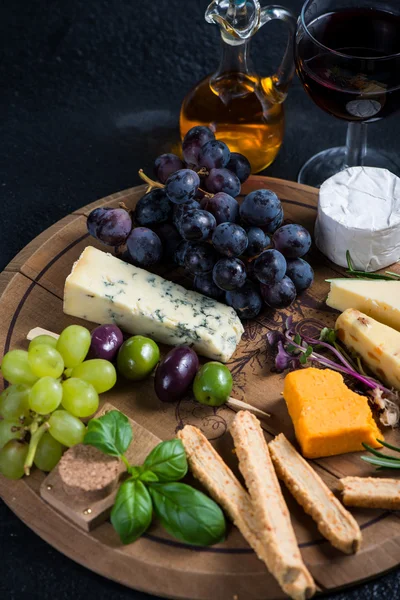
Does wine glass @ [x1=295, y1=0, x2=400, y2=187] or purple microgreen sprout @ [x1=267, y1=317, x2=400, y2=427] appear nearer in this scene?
purple microgreen sprout @ [x1=267, y1=317, x2=400, y2=427]

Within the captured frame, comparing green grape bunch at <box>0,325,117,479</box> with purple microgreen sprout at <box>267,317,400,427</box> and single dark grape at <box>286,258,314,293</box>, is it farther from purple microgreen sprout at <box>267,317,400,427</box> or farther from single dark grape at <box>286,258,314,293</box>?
single dark grape at <box>286,258,314,293</box>

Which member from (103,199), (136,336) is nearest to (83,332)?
(136,336)

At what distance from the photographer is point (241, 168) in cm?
204

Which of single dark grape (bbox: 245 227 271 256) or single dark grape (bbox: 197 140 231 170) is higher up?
single dark grape (bbox: 197 140 231 170)

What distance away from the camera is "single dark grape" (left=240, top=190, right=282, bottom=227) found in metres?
1.85

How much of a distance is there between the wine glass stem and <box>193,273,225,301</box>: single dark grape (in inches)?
25.7

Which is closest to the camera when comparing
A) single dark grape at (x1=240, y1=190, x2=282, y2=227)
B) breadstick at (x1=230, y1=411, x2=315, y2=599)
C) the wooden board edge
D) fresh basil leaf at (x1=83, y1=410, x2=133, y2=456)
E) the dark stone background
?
breadstick at (x1=230, y1=411, x2=315, y2=599)

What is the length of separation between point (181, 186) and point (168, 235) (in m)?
0.17

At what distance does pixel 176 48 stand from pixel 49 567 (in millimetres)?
1840

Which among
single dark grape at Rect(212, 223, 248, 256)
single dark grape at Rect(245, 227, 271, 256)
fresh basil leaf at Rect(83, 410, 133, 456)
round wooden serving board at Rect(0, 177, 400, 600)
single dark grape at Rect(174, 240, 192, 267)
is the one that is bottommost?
round wooden serving board at Rect(0, 177, 400, 600)

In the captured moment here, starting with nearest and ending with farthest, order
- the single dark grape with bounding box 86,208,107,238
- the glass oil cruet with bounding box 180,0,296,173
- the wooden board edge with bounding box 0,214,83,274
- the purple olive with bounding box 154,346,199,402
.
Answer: the purple olive with bounding box 154,346,199,402 < the single dark grape with bounding box 86,208,107,238 < the wooden board edge with bounding box 0,214,83,274 < the glass oil cruet with bounding box 180,0,296,173

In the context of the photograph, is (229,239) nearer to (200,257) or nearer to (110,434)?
(200,257)

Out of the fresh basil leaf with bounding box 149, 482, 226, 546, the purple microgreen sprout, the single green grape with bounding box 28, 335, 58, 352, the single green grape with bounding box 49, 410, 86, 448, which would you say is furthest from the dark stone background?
the fresh basil leaf with bounding box 149, 482, 226, 546

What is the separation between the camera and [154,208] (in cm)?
194
